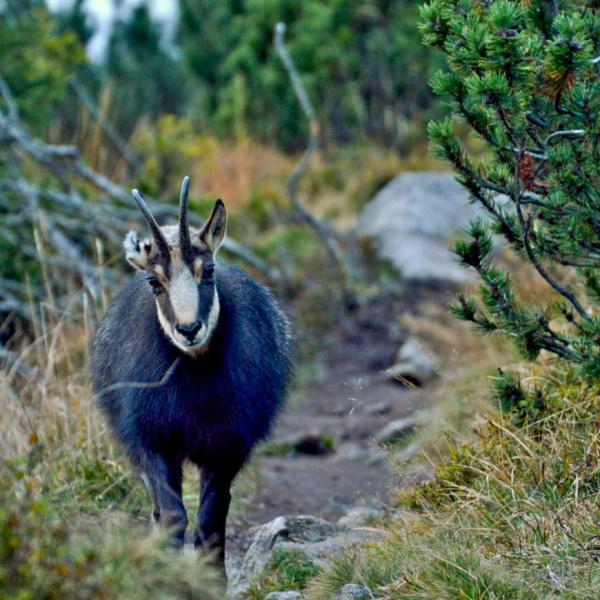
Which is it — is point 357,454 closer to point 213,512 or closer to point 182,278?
point 213,512

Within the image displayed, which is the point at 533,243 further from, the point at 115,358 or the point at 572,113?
the point at 115,358

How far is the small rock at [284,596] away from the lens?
550cm

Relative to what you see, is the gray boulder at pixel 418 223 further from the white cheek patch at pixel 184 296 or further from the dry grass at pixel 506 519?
the white cheek patch at pixel 184 296

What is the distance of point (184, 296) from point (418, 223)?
10.4 meters

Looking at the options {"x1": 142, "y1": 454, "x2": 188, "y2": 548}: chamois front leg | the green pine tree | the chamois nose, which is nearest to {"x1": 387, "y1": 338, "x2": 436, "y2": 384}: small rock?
the green pine tree

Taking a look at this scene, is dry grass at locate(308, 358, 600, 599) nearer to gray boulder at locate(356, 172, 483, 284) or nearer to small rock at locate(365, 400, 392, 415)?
small rock at locate(365, 400, 392, 415)

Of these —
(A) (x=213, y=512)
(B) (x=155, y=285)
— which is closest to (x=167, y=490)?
(A) (x=213, y=512)

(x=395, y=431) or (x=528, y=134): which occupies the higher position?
(x=528, y=134)

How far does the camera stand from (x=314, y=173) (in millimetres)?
18516

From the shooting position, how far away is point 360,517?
705cm

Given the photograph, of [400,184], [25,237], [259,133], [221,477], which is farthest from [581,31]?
[259,133]

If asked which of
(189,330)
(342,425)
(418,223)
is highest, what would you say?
(189,330)

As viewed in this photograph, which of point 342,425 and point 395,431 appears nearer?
point 395,431

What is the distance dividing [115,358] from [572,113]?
9.51ft
